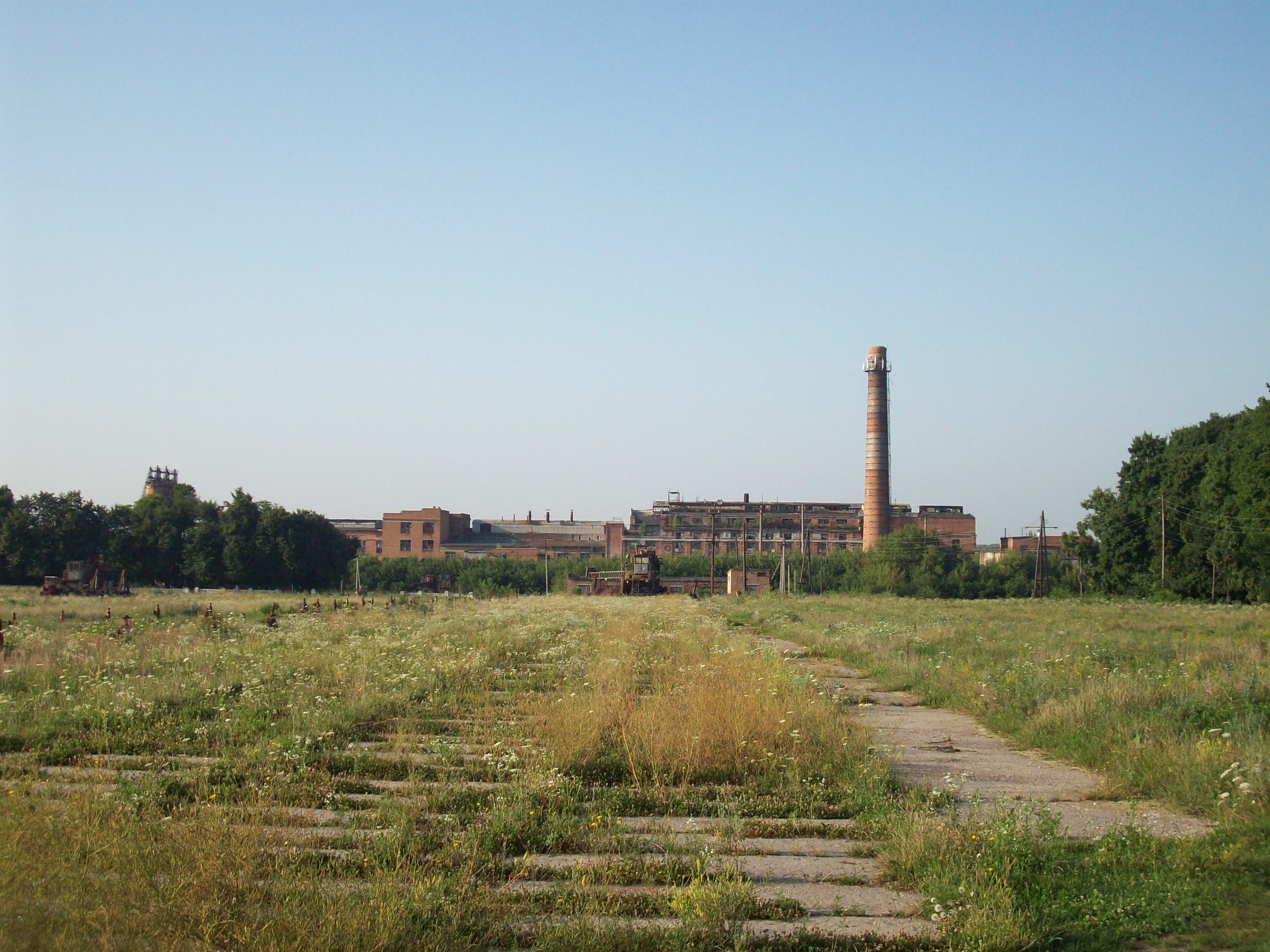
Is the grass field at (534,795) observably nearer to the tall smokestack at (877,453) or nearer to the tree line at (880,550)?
the tree line at (880,550)

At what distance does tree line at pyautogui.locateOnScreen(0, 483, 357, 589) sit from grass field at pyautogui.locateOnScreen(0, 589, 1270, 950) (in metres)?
62.1

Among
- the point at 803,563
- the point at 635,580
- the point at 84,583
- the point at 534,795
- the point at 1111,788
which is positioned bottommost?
the point at 635,580

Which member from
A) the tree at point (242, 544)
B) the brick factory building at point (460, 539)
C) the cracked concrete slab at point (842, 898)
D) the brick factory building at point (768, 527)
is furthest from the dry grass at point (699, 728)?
the brick factory building at point (768, 527)

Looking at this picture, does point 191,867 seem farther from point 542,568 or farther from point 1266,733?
point 542,568

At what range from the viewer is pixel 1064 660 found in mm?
15258

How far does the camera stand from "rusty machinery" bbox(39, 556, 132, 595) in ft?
171

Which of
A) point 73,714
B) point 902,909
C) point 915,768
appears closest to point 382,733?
point 73,714

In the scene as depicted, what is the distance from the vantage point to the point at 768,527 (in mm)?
119562

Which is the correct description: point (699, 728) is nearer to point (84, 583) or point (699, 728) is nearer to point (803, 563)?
point (84, 583)

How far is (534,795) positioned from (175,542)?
257ft

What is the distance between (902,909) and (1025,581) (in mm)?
95653

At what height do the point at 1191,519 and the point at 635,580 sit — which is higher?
the point at 1191,519

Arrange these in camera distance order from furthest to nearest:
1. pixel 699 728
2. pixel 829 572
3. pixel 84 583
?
pixel 829 572, pixel 84 583, pixel 699 728

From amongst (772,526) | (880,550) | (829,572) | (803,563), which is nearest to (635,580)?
(880,550)
